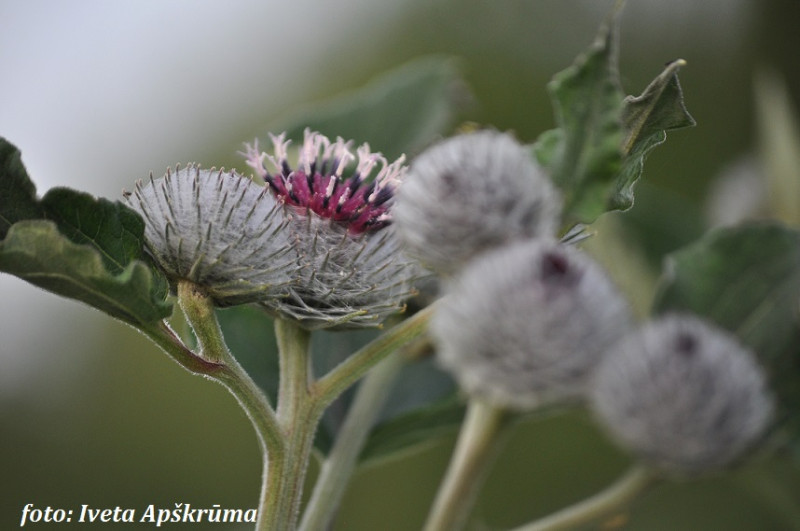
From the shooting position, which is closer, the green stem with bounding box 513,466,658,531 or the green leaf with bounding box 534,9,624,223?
the green leaf with bounding box 534,9,624,223

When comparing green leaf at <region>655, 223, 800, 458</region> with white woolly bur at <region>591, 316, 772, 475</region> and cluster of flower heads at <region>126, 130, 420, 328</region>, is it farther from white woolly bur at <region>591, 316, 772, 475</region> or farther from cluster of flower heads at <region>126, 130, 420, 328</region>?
white woolly bur at <region>591, 316, 772, 475</region>

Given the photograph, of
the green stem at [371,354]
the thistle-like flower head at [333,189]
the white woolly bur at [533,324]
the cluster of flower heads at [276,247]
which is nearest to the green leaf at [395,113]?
the thistle-like flower head at [333,189]

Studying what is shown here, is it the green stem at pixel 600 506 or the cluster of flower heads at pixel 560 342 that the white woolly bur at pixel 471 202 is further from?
the green stem at pixel 600 506

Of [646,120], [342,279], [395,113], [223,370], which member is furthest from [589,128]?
[395,113]

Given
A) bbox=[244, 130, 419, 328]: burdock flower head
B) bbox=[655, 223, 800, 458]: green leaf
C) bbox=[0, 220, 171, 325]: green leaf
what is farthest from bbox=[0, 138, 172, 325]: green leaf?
bbox=[655, 223, 800, 458]: green leaf

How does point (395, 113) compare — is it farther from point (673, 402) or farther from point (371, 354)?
point (673, 402)

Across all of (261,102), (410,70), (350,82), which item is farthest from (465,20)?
(410,70)
